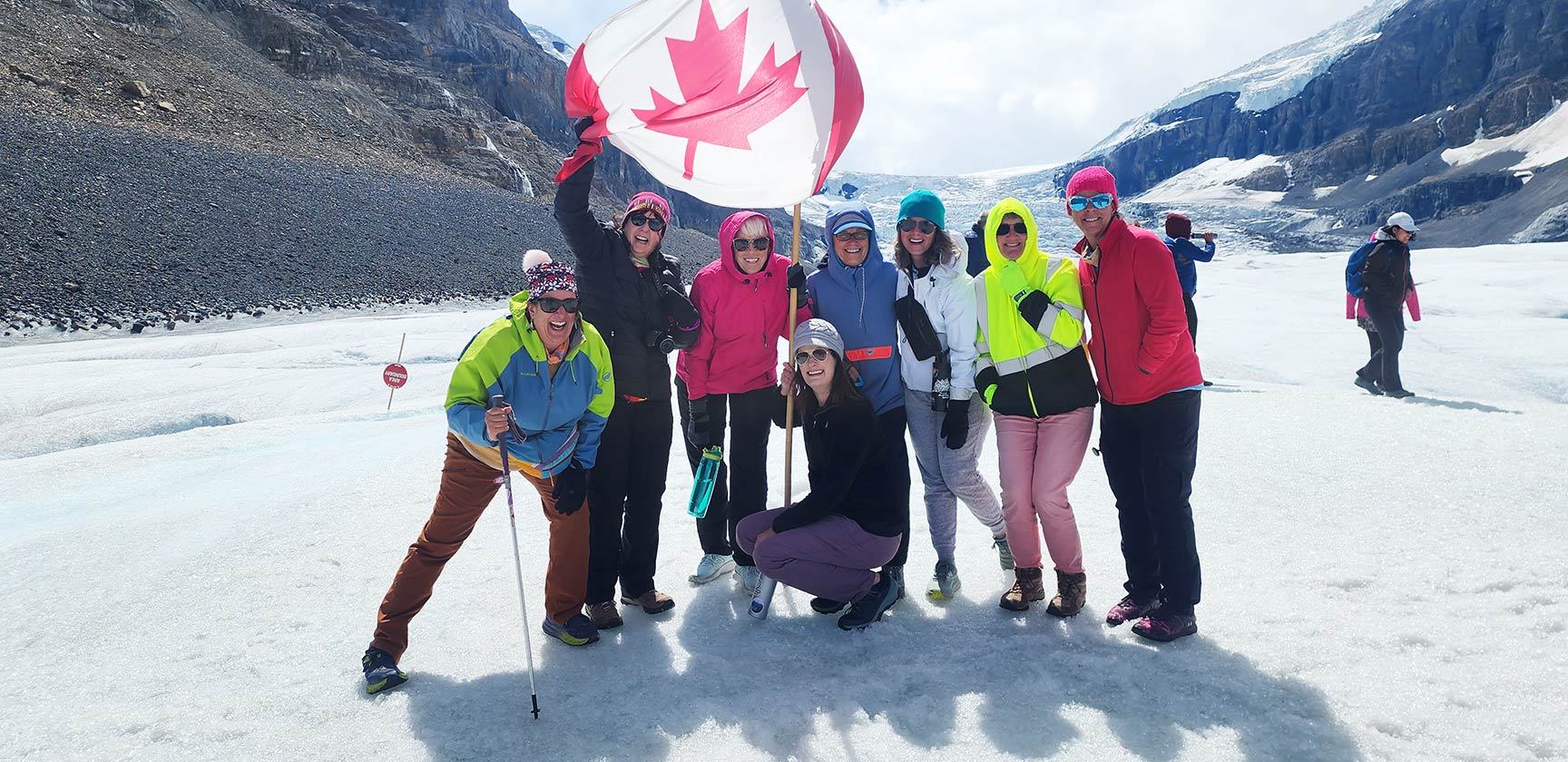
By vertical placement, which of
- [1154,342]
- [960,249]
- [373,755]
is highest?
[960,249]

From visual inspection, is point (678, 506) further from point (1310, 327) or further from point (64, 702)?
point (1310, 327)

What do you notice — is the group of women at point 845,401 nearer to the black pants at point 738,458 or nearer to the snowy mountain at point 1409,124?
the black pants at point 738,458

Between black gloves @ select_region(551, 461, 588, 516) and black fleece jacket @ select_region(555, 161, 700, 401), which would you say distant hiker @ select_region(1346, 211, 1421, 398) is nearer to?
black fleece jacket @ select_region(555, 161, 700, 401)

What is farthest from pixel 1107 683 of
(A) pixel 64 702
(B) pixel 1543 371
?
(B) pixel 1543 371

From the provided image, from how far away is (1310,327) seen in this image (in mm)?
11922

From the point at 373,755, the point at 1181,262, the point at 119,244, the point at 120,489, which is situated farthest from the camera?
the point at 119,244

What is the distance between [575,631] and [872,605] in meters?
1.32

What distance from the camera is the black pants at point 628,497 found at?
11.0 ft

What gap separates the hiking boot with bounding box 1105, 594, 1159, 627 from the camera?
315cm

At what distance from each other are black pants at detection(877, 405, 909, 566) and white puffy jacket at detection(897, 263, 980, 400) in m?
0.19

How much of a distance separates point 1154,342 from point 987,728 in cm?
158

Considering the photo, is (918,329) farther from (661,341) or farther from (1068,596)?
(1068,596)

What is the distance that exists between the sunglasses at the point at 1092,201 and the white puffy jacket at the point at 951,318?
546 millimetres

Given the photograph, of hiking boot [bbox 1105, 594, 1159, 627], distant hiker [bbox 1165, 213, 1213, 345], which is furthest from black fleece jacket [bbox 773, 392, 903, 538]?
distant hiker [bbox 1165, 213, 1213, 345]
